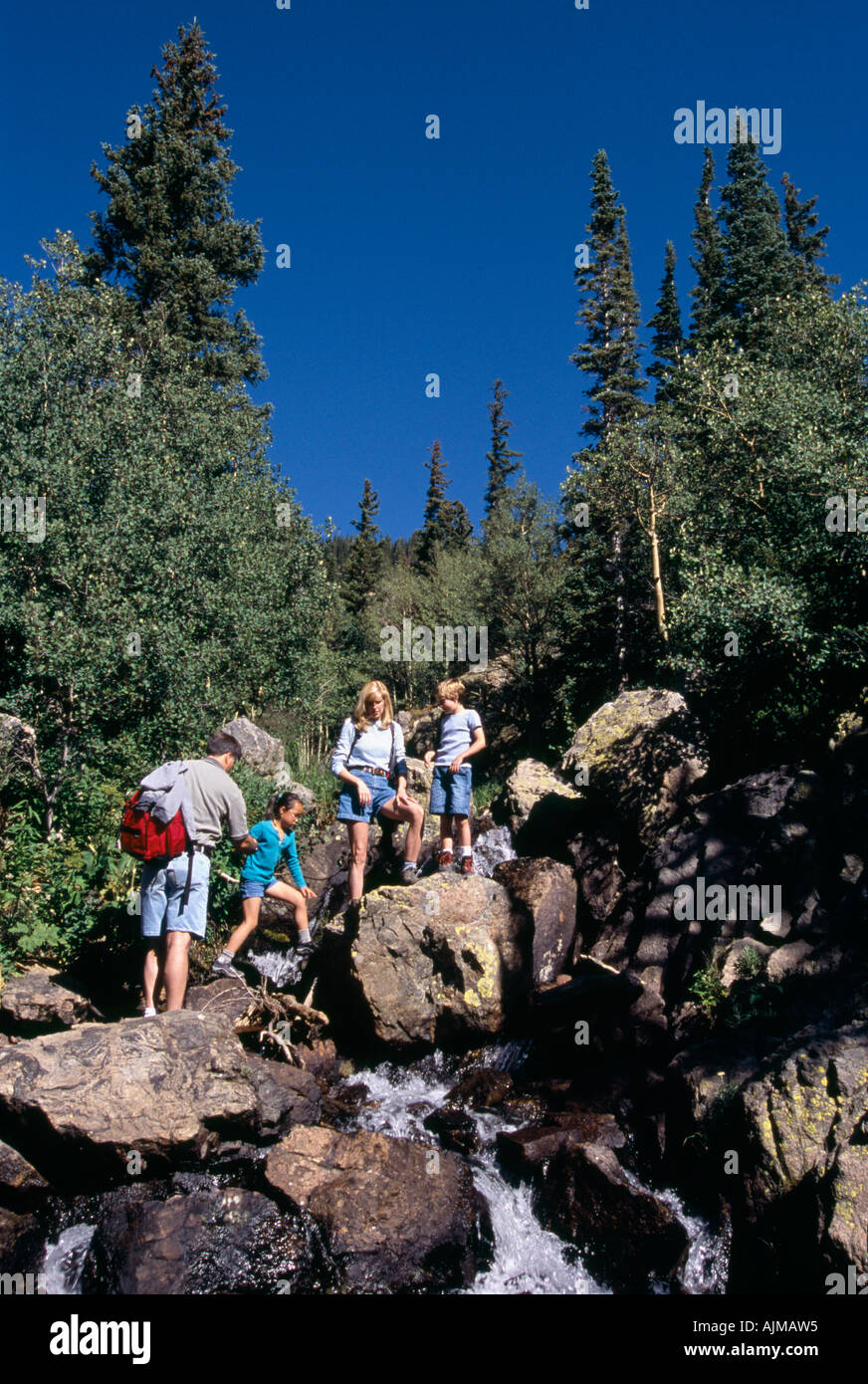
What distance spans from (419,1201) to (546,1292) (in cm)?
124

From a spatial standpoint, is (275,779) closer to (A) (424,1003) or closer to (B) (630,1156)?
(A) (424,1003)

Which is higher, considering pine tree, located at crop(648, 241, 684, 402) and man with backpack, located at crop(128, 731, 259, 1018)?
pine tree, located at crop(648, 241, 684, 402)

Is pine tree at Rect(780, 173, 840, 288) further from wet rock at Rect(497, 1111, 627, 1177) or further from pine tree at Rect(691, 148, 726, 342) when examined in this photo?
wet rock at Rect(497, 1111, 627, 1177)

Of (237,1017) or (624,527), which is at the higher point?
(624,527)

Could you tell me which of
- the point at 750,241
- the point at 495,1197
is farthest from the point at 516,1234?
the point at 750,241

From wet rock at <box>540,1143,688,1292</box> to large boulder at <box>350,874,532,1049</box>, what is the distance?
85.6 inches

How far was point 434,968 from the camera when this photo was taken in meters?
9.37

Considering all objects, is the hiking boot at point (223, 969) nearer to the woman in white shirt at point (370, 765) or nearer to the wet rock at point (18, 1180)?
the woman in white shirt at point (370, 765)

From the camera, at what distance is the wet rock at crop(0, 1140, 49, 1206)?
661 cm

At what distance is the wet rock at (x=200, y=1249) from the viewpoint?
19.9 feet

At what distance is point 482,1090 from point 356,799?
11.3 feet

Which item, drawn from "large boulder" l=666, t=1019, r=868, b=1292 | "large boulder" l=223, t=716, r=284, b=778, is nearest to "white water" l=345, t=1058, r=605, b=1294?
"large boulder" l=666, t=1019, r=868, b=1292

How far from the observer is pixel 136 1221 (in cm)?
637
